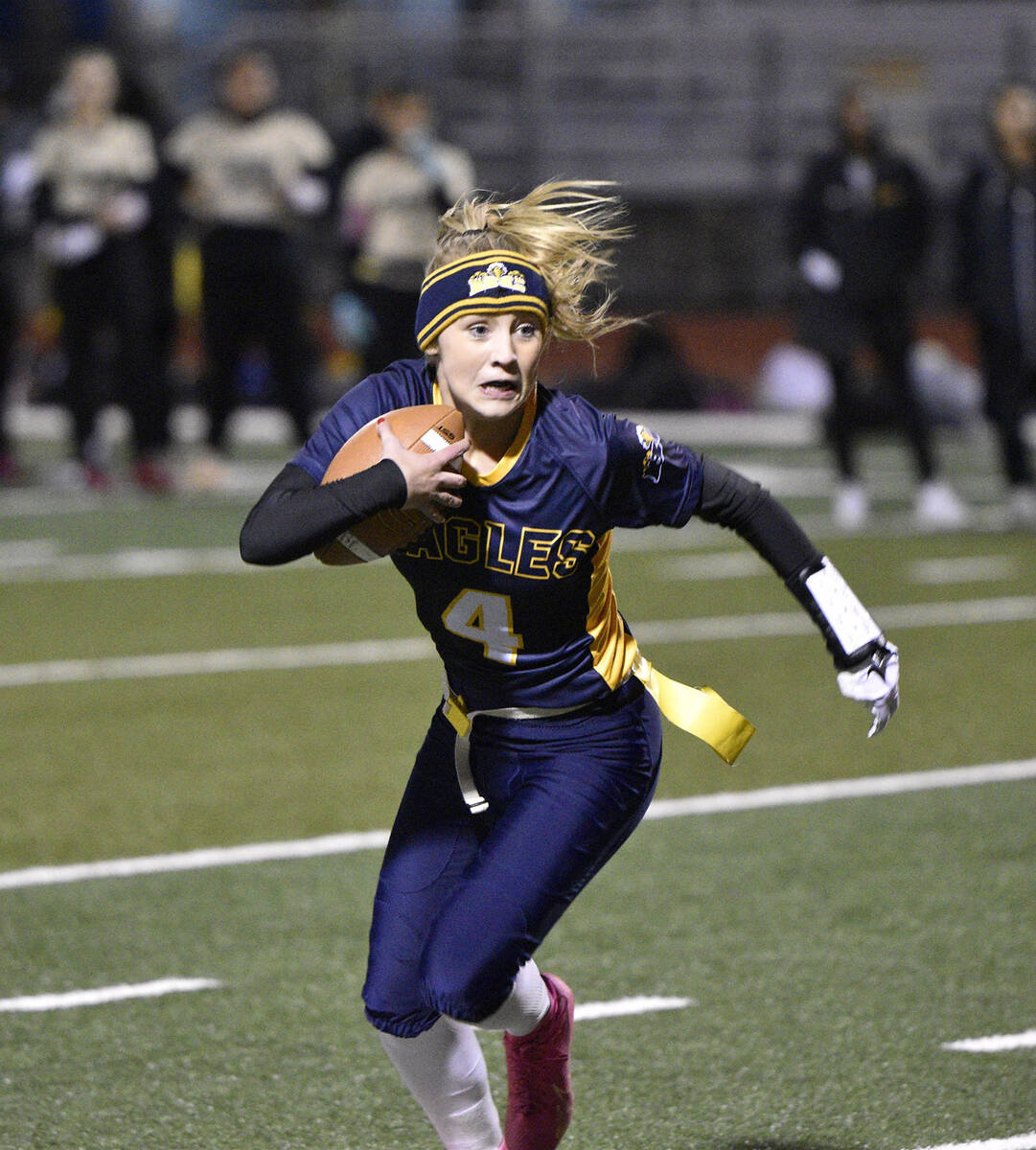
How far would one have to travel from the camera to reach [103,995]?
4625mm

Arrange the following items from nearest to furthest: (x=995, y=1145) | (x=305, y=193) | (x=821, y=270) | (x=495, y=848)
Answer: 1. (x=495, y=848)
2. (x=995, y=1145)
3. (x=821, y=270)
4. (x=305, y=193)

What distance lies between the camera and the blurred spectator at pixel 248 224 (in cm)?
1296

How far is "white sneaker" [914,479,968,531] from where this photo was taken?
12.3 m

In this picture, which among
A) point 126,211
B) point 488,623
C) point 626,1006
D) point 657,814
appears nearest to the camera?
point 488,623

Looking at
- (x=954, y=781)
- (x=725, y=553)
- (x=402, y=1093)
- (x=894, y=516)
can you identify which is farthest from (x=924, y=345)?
(x=402, y=1093)

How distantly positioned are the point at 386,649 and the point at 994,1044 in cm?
485

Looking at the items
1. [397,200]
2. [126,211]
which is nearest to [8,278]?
[126,211]

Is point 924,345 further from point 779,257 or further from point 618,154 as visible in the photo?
point 618,154

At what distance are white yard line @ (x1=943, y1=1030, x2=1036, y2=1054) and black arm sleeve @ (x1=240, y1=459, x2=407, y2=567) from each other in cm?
175

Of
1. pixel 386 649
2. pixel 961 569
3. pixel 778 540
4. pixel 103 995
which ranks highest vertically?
pixel 778 540

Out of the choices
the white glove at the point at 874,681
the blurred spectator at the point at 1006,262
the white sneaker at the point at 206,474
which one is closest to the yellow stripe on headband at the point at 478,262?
the white glove at the point at 874,681

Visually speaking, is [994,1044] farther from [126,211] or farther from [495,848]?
[126,211]

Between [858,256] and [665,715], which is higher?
[665,715]

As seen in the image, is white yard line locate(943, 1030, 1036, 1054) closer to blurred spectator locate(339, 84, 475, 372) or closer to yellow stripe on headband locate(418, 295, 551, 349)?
yellow stripe on headband locate(418, 295, 551, 349)
